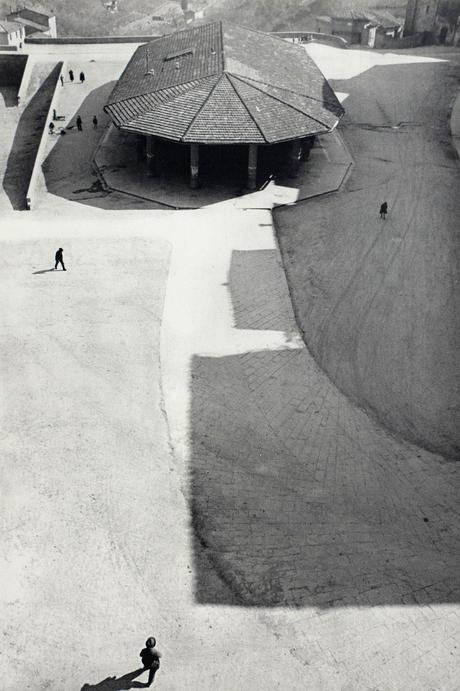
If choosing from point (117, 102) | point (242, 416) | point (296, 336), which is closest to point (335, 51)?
point (117, 102)

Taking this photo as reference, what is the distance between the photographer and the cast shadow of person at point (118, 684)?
9320 millimetres

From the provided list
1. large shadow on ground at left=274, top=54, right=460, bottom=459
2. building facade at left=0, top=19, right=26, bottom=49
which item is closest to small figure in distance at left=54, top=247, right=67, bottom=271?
large shadow on ground at left=274, top=54, right=460, bottom=459

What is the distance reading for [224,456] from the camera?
1376 cm

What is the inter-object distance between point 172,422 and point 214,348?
3.41m

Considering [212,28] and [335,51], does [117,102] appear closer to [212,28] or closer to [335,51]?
[212,28]

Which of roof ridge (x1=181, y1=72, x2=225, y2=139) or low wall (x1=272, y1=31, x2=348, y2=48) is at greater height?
roof ridge (x1=181, y1=72, x2=225, y2=139)

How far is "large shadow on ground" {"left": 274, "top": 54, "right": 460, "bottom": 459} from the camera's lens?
53.2 ft

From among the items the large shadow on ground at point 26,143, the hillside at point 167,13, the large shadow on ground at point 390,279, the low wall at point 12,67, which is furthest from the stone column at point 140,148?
the hillside at point 167,13

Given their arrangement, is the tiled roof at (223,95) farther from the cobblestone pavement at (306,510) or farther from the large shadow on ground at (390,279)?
the cobblestone pavement at (306,510)

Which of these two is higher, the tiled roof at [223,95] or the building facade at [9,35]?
the tiled roof at [223,95]

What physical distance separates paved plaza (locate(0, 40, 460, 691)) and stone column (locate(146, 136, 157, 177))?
4.19m

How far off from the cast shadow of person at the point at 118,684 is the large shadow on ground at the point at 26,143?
20.8m

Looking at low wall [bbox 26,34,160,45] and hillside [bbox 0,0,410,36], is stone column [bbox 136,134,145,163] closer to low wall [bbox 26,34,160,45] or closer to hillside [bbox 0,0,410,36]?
low wall [bbox 26,34,160,45]

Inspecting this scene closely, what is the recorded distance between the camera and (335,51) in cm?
4834
